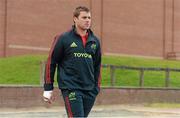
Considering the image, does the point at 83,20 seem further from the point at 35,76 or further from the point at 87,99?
the point at 35,76

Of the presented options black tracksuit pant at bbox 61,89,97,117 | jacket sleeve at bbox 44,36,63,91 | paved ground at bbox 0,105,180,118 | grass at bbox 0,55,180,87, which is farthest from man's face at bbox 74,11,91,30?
grass at bbox 0,55,180,87

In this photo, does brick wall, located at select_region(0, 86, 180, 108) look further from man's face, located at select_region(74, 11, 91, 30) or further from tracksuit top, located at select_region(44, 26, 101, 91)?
man's face, located at select_region(74, 11, 91, 30)

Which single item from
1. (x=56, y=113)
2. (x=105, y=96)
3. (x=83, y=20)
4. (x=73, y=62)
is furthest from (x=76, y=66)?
(x=105, y=96)

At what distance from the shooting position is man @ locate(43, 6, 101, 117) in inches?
255

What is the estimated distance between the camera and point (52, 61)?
6.68 m

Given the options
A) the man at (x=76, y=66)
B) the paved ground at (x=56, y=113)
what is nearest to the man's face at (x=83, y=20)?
the man at (x=76, y=66)

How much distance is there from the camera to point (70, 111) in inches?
257

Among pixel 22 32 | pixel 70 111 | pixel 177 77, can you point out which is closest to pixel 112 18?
pixel 22 32

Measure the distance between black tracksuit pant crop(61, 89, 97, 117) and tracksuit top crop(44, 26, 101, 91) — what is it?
0.21 ft

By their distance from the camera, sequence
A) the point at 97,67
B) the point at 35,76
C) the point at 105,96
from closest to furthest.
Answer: the point at 97,67
the point at 105,96
the point at 35,76

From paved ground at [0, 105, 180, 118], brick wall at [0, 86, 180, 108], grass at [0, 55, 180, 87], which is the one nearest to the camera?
paved ground at [0, 105, 180, 118]

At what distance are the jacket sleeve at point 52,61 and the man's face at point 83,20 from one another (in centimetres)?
29

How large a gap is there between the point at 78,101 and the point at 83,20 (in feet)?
3.06

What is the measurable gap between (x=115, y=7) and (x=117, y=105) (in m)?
27.8
